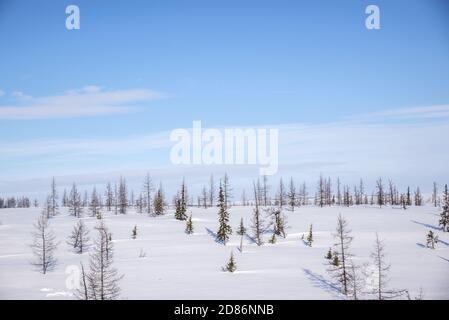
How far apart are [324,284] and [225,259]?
→ 14815 millimetres

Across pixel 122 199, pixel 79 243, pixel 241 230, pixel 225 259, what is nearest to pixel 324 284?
pixel 225 259

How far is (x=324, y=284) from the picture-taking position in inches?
1604

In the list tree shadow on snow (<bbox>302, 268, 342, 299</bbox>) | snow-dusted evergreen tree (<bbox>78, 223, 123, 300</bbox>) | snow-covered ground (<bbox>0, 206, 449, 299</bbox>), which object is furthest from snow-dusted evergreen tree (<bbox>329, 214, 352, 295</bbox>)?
snow-dusted evergreen tree (<bbox>78, 223, 123, 300</bbox>)

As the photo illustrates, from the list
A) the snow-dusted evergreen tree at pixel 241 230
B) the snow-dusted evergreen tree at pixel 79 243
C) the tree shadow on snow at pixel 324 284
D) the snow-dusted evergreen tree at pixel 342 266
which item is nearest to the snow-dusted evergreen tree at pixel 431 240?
the snow-dusted evergreen tree at pixel 342 266

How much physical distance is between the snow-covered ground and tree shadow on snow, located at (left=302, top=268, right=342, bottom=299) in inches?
4.1

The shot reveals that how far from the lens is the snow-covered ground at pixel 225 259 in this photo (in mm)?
37250

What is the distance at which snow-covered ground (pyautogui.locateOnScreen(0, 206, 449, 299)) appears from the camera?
3725 centimetres

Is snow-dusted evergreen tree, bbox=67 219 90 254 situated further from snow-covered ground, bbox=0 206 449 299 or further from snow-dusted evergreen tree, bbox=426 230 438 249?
snow-dusted evergreen tree, bbox=426 230 438 249

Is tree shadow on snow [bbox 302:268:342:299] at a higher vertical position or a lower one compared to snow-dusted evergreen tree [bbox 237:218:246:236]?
lower

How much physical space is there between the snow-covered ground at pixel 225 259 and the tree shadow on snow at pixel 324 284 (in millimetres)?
104

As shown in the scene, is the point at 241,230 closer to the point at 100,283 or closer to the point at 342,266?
the point at 342,266

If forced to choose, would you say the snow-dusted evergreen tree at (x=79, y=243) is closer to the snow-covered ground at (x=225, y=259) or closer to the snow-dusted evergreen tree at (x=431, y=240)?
the snow-covered ground at (x=225, y=259)
